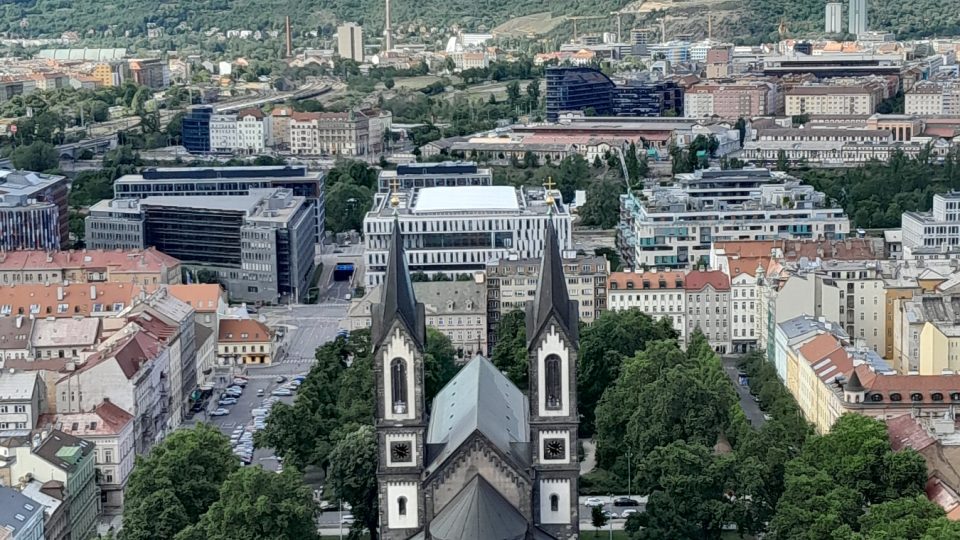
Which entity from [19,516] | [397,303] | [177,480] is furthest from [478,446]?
[19,516]

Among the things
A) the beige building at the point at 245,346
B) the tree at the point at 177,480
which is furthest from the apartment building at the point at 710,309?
the tree at the point at 177,480

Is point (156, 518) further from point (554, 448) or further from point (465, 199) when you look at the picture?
point (465, 199)

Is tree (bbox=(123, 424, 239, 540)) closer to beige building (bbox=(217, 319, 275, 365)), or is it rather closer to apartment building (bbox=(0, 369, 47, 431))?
apartment building (bbox=(0, 369, 47, 431))

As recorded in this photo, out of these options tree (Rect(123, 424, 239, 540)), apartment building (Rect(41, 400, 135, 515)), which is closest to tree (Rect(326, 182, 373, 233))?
apartment building (Rect(41, 400, 135, 515))

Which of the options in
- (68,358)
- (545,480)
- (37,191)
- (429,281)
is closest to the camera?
(545,480)

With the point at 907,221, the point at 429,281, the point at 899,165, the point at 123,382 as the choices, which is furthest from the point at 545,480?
the point at 899,165

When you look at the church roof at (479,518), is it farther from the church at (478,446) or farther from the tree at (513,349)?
the tree at (513,349)

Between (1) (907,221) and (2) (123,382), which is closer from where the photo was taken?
(2) (123,382)

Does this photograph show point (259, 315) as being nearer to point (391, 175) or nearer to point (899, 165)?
point (391, 175)
